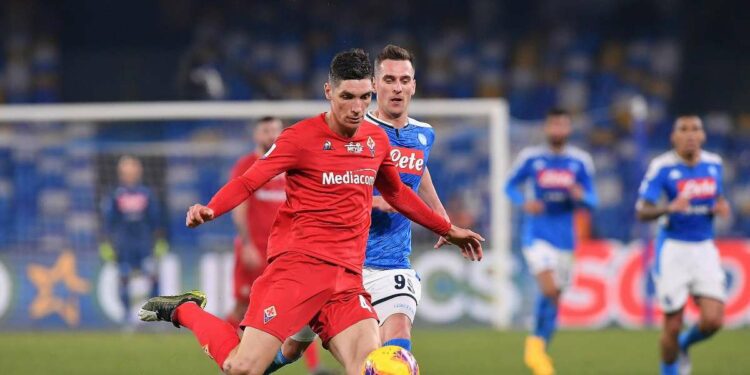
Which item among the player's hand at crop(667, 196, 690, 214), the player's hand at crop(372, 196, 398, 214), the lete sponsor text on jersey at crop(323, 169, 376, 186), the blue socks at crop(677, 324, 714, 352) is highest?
the lete sponsor text on jersey at crop(323, 169, 376, 186)

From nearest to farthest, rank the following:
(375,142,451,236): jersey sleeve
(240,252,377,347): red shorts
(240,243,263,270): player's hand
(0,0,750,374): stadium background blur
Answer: (240,252,377,347): red shorts < (375,142,451,236): jersey sleeve < (240,243,263,270): player's hand < (0,0,750,374): stadium background blur

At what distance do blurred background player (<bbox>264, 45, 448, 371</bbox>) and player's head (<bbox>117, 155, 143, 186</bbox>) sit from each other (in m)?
8.65

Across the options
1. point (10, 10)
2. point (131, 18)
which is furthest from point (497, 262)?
point (10, 10)

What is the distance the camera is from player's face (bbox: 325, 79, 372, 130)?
19.8 ft

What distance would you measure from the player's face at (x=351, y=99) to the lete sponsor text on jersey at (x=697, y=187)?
4.47m

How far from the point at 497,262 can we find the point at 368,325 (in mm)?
9061

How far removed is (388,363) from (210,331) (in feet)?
3.86

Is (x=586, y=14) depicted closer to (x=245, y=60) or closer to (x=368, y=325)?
(x=245, y=60)

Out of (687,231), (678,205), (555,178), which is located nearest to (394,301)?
(678,205)

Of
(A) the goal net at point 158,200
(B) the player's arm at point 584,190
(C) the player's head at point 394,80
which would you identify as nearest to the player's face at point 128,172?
(A) the goal net at point 158,200

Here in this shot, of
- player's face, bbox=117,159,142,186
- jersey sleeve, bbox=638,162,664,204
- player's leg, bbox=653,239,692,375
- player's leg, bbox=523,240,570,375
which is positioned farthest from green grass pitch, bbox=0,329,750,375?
player's face, bbox=117,159,142,186

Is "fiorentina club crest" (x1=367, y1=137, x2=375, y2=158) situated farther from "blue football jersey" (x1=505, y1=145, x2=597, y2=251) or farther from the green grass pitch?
"blue football jersey" (x1=505, y1=145, x2=597, y2=251)

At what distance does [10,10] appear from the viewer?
24.5 meters

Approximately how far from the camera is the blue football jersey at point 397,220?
6938mm
